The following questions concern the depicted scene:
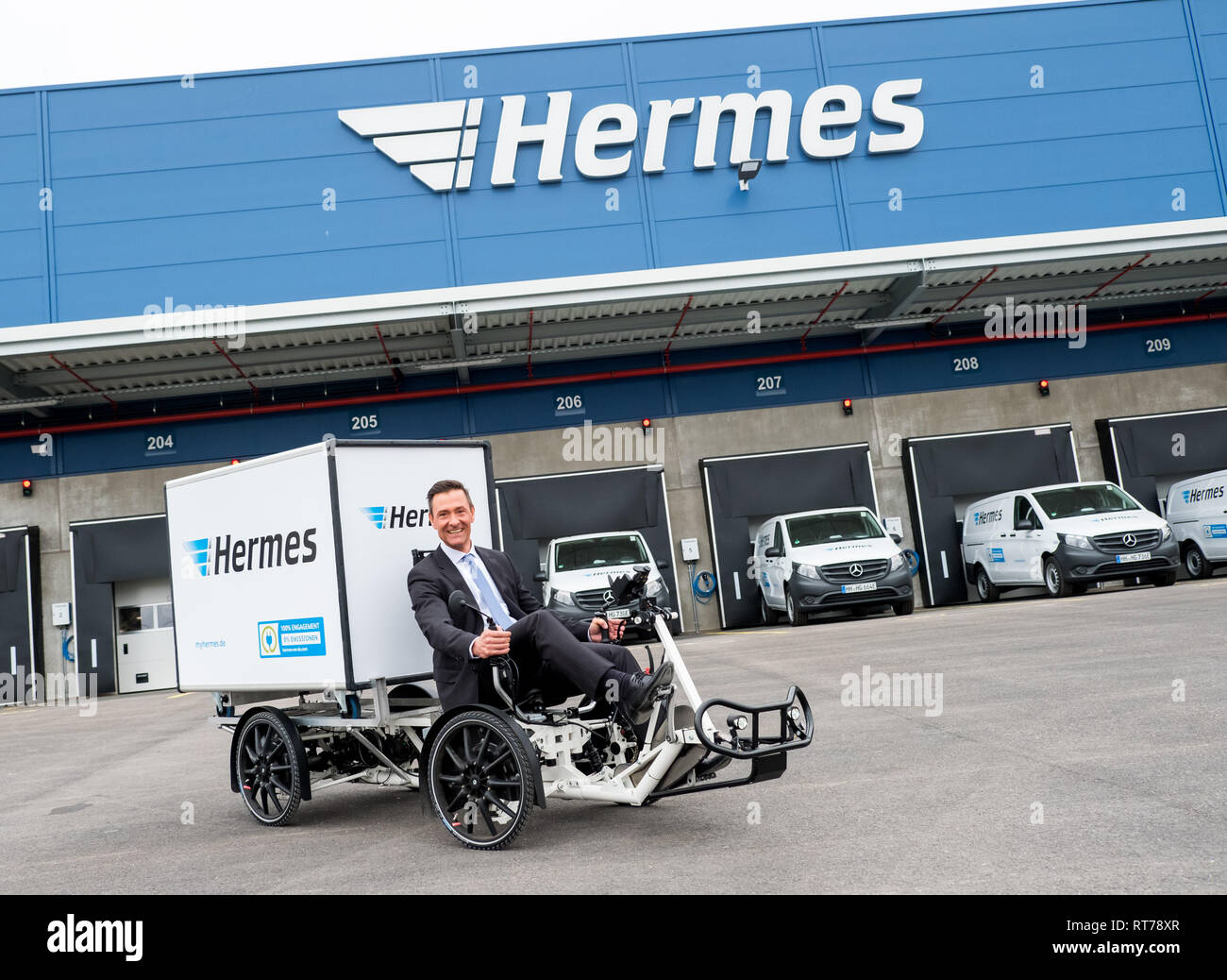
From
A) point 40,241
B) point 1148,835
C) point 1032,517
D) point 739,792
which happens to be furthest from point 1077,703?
point 40,241

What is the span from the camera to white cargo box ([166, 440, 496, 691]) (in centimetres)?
553

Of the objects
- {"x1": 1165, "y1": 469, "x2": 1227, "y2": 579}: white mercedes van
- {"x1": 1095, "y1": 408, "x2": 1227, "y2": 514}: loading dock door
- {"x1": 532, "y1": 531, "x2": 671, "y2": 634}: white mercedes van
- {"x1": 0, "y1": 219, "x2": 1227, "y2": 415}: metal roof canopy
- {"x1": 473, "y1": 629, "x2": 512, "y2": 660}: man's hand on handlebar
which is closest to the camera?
{"x1": 473, "y1": 629, "x2": 512, "y2": 660}: man's hand on handlebar

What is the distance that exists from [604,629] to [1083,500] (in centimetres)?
1420

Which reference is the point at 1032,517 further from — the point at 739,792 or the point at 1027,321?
the point at 739,792

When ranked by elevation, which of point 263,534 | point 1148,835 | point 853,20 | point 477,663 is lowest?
point 1148,835

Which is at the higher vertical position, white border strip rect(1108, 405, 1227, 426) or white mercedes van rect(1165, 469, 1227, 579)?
white border strip rect(1108, 405, 1227, 426)

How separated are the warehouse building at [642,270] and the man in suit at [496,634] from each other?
46.5 ft

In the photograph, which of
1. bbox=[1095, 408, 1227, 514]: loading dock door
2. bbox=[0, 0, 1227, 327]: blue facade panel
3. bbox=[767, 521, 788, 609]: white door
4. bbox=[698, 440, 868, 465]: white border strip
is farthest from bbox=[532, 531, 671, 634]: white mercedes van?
bbox=[1095, 408, 1227, 514]: loading dock door

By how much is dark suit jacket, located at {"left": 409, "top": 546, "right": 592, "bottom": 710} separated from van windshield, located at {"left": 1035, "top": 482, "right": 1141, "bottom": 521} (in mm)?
13358

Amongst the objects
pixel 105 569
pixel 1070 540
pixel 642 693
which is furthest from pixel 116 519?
pixel 642 693

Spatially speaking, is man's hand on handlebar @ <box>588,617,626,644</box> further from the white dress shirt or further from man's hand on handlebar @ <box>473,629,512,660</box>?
the white dress shirt

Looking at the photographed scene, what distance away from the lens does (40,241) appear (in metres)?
20.2

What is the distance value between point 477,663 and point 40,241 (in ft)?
62.8

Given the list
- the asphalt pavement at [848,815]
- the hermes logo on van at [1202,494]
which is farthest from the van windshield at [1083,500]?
the asphalt pavement at [848,815]
